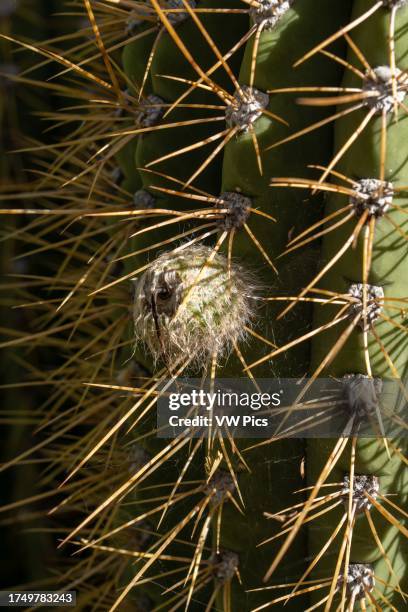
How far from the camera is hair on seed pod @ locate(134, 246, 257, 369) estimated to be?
759 mm

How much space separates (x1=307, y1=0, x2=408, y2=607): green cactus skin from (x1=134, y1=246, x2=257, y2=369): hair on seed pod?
3.1 inches

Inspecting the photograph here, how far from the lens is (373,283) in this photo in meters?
0.73

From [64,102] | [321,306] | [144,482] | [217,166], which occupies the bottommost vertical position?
[144,482]

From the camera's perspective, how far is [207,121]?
33.1 inches

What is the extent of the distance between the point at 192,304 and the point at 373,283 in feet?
0.53

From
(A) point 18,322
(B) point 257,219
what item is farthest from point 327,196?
(A) point 18,322

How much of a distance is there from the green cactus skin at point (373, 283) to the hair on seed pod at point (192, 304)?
0.08 metres

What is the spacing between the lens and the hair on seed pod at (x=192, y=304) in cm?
76

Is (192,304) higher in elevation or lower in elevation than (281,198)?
lower

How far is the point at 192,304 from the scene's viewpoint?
2.50 feet

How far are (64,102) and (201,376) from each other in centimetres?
74

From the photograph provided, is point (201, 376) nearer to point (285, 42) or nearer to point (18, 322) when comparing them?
point (285, 42)

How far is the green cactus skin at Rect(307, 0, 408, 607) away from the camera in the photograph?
2.26ft

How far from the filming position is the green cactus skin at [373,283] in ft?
2.26
